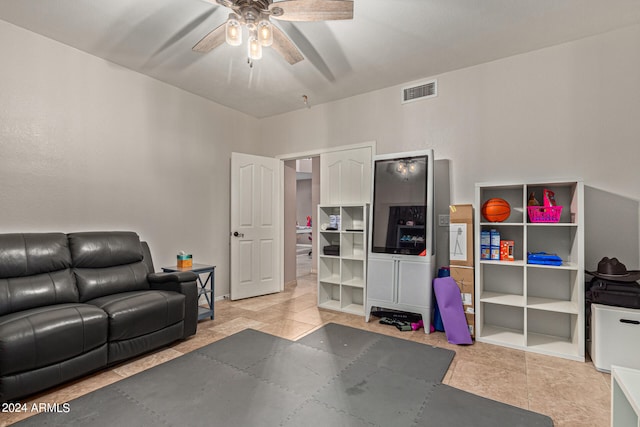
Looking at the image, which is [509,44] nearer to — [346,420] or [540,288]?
[540,288]

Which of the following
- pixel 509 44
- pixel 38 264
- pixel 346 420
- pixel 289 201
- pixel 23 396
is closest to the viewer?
pixel 346 420

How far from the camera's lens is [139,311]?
2.54 metres

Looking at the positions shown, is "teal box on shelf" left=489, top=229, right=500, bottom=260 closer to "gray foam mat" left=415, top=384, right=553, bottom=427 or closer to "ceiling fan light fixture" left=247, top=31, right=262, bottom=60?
"gray foam mat" left=415, top=384, right=553, bottom=427

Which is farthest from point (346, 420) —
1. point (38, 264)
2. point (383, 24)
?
point (383, 24)

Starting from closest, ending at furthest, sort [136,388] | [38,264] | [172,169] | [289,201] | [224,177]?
[136,388]
[38,264]
[172,169]
[224,177]
[289,201]

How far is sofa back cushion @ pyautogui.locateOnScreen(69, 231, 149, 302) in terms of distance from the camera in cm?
277

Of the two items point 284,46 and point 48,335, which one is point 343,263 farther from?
point 48,335

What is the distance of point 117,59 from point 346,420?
403 cm

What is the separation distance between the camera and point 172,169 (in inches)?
157

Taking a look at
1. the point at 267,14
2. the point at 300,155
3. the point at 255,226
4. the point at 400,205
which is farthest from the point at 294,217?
the point at 267,14

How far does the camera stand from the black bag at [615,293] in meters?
2.39

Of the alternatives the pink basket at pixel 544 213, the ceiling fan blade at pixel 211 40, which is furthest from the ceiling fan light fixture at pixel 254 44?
the pink basket at pixel 544 213

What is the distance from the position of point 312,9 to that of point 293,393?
8.41ft

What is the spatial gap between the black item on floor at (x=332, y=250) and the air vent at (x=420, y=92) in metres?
2.07
